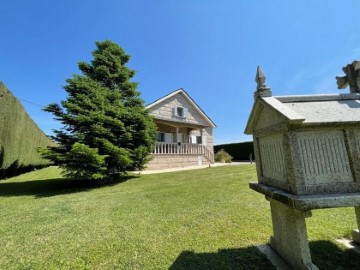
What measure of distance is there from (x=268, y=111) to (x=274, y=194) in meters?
0.98

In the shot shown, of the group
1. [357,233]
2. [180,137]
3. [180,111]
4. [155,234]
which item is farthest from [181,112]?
[357,233]

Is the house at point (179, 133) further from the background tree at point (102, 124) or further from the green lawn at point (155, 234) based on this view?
the green lawn at point (155, 234)

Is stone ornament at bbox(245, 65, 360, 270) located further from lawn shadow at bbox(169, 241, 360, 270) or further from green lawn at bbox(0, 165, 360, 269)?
green lawn at bbox(0, 165, 360, 269)

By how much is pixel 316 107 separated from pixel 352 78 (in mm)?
949

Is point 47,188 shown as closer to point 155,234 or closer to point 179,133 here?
point 155,234

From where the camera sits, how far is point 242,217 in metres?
4.12

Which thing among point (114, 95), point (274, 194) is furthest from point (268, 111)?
point (114, 95)

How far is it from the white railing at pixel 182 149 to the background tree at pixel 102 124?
523 cm

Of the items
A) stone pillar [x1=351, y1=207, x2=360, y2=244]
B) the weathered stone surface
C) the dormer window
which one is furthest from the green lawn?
the dormer window

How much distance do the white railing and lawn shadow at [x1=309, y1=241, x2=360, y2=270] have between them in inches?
517

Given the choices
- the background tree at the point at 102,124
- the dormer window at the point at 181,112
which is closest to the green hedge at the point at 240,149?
the dormer window at the point at 181,112

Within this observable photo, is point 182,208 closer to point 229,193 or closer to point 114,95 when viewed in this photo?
point 229,193

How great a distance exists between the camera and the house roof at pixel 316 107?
6.29ft

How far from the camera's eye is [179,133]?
19547 millimetres
